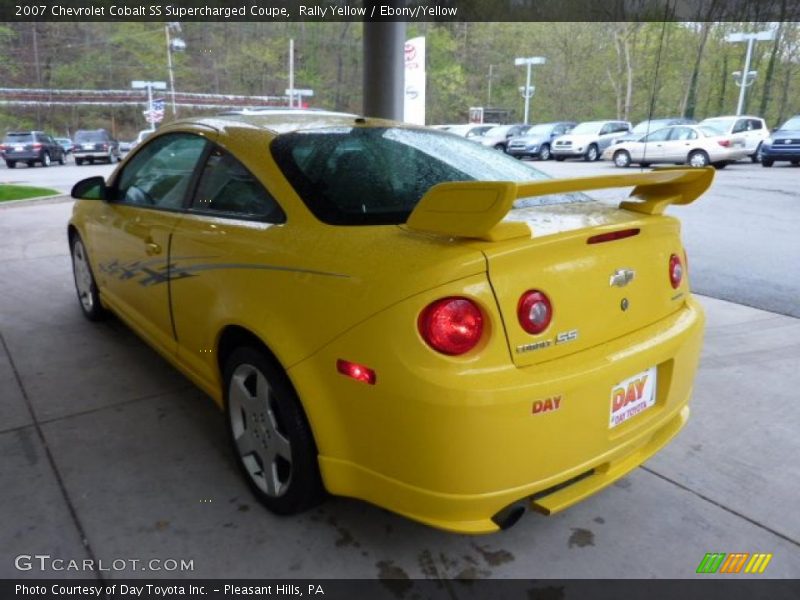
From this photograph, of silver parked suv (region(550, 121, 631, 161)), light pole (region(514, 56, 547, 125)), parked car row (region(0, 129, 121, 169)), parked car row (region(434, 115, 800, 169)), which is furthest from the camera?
light pole (region(514, 56, 547, 125))

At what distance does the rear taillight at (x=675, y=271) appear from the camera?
7.39 ft

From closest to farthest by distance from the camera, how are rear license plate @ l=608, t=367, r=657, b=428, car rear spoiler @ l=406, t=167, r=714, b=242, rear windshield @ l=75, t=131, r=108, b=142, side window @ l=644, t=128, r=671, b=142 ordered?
car rear spoiler @ l=406, t=167, r=714, b=242, rear license plate @ l=608, t=367, r=657, b=428, side window @ l=644, t=128, r=671, b=142, rear windshield @ l=75, t=131, r=108, b=142

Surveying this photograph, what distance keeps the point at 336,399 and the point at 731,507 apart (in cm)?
166

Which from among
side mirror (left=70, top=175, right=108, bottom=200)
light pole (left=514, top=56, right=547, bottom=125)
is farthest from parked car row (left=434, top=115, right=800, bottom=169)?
Answer: side mirror (left=70, top=175, right=108, bottom=200)

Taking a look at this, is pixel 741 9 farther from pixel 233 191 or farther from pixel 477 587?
pixel 477 587

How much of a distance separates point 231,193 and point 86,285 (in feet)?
8.28

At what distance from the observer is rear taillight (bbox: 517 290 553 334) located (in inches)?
69.6

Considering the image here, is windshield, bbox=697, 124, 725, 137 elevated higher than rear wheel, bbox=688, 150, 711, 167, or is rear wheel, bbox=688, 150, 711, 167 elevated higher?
windshield, bbox=697, 124, 725, 137

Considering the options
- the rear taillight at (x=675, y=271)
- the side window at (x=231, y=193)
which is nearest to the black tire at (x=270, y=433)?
the side window at (x=231, y=193)

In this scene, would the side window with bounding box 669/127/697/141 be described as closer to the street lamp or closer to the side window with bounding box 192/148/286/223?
the side window with bounding box 192/148/286/223

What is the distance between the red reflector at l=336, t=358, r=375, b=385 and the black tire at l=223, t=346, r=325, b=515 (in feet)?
1.03

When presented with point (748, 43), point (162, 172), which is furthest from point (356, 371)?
point (748, 43)

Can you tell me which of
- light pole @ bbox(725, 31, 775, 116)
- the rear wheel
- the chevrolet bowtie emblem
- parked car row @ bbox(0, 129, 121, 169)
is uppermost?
light pole @ bbox(725, 31, 775, 116)

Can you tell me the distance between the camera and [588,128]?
78.9 feet
